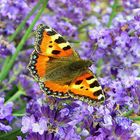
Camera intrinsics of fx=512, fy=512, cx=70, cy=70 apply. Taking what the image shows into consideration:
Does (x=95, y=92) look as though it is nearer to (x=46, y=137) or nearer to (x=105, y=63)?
(x=46, y=137)

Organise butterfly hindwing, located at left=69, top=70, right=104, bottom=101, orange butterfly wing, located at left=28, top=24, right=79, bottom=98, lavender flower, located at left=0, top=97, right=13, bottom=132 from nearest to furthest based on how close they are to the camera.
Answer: butterfly hindwing, located at left=69, top=70, right=104, bottom=101 → lavender flower, located at left=0, top=97, right=13, bottom=132 → orange butterfly wing, located at left=28, top=24, right=79, bottom=98

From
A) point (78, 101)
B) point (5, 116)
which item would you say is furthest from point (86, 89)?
point (5, 116)

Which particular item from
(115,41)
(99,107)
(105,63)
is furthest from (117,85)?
(105,63)

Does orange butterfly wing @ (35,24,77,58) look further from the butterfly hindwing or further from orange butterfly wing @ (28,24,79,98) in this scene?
the butterfly hindwing

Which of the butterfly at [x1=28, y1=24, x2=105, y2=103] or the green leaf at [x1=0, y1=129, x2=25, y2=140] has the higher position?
the butterfly at [x1=28, y1=24, x2=105, y2=103]

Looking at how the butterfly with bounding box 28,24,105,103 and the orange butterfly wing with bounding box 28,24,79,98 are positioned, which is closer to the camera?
the butterfly with bounding box 28,24,105,103

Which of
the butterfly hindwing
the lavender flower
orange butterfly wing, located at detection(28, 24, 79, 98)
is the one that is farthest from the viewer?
orange butterfly wing, located at detection(28, 24, 79, 98)

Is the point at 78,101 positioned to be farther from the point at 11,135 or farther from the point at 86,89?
the point at 11,135

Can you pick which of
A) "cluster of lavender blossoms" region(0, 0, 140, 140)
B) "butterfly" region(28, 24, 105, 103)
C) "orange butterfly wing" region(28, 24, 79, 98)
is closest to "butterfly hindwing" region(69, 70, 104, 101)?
"butterfly" region(28, 24, 105, 103)
